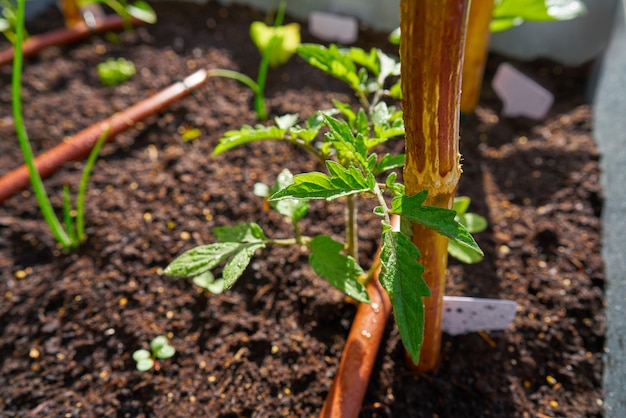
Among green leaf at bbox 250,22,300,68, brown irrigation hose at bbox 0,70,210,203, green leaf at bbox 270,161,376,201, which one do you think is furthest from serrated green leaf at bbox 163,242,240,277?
green leaf at bbox 250,22,300,68

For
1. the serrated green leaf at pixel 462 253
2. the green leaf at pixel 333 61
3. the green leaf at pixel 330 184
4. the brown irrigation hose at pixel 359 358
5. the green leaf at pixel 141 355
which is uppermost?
the green leaf at pixel 333 61

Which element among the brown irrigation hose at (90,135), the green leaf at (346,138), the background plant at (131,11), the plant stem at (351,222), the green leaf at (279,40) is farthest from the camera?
the background plant at (131,11)

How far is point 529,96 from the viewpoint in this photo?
4.51 feet

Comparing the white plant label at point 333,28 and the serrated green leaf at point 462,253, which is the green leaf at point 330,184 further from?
the white plant label at point 333,28

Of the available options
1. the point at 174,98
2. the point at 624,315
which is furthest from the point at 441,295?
the point at 174,98

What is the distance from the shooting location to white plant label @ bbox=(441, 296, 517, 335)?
2.98 feet

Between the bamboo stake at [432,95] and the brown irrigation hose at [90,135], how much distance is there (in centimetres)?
97

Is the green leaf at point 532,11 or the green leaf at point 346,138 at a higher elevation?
the green leaf at point 532,11

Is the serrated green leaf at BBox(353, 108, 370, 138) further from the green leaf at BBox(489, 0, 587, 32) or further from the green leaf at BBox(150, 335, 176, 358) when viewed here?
the green leaf at BBox(489, 0, 587, 32)

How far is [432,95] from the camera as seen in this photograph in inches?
21.1

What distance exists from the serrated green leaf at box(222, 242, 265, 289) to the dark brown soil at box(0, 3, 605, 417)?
0.85ft

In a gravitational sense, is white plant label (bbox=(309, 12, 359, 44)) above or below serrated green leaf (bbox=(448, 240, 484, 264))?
above

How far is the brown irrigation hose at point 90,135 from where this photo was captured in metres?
1.27

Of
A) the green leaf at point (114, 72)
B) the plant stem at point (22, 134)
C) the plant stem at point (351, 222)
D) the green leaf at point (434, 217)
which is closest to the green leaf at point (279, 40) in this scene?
the green leaf at point (114, 72)
